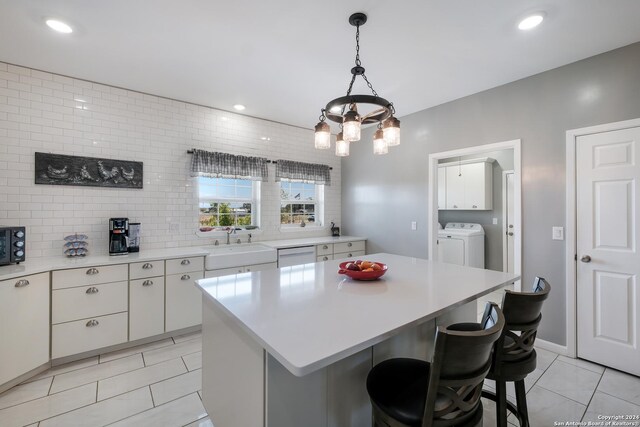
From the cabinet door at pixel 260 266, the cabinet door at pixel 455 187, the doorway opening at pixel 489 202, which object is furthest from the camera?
the cabinet door at pixel 455 187

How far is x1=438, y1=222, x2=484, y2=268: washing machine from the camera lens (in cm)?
490

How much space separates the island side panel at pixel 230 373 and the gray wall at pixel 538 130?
9.31 ft

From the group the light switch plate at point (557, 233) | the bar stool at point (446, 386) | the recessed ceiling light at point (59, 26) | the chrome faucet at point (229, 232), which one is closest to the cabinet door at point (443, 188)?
the light switch plate at point (557, 233)

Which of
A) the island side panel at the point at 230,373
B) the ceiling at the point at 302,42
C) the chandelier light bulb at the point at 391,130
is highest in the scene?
the ceiling at the point at 302,42

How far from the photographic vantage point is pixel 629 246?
243 centimetres

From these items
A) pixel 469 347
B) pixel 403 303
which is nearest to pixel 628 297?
pixel 403 303

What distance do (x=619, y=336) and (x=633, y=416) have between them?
0.78 meters

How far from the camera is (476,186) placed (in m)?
5.16

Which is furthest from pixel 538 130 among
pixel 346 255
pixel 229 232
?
pixel 229 232

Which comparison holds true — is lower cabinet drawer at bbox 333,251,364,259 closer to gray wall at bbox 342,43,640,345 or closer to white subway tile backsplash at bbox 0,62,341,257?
gray wall at bbox 342,43,640,345

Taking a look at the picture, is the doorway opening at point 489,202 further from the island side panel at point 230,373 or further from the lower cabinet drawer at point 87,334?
the lower cabinet drawer at point 87,334

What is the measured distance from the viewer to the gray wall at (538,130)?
248cm

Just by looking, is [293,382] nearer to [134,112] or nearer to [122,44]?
[122,44]

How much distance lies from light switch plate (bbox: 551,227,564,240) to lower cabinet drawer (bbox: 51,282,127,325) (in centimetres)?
427
